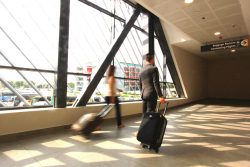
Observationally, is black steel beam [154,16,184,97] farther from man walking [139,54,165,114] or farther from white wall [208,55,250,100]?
white wall [208,55,250,100]

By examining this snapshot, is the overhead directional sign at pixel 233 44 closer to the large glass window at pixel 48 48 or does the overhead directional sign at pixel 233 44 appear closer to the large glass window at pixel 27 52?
the large glass window at pixel 48 48

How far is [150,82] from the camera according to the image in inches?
123

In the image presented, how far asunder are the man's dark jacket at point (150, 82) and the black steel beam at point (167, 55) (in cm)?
550

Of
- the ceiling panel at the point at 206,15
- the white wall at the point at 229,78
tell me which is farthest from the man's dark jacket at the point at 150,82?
the white wall at the point at 229,78

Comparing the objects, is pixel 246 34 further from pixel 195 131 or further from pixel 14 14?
pixel 14 14

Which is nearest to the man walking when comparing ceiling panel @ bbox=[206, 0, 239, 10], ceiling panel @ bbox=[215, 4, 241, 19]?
ceiling panel @ bbox=[206, 0, 239, 10]

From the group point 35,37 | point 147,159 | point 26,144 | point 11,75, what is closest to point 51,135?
point 26,144

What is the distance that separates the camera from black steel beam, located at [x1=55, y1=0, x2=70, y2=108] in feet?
13.5

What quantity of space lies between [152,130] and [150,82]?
804 mm

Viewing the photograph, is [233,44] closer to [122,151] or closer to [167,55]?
[167,55]

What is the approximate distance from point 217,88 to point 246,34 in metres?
7.64

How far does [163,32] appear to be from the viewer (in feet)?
28.3

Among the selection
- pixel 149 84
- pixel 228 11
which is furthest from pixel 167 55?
pixel 149 84

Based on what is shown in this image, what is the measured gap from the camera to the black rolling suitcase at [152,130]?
2678 mm
